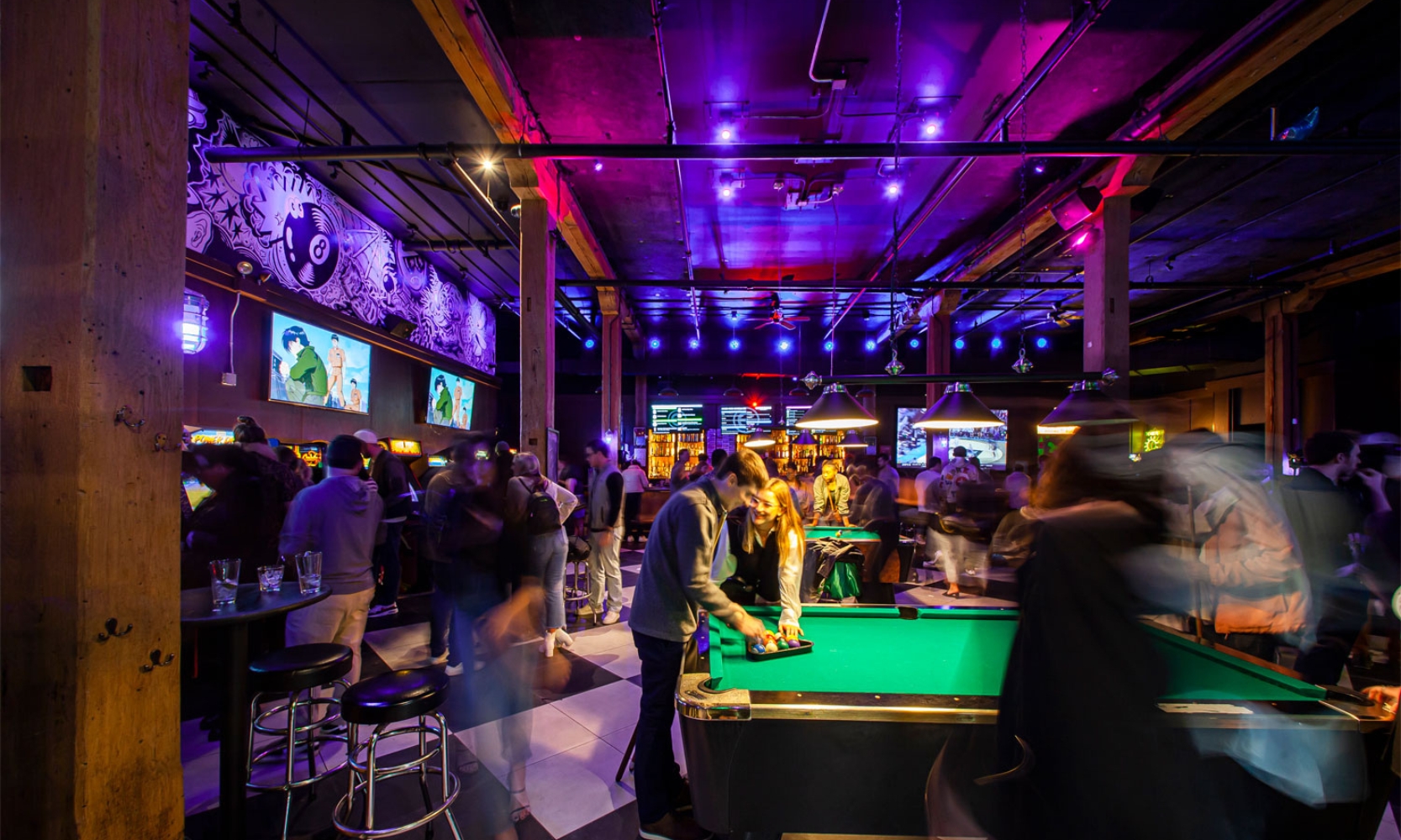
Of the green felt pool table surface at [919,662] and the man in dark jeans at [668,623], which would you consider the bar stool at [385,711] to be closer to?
the man in dark jeans at [668,623]

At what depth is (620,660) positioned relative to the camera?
15.7 ft

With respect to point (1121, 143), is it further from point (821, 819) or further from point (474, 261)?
point (474, 261)

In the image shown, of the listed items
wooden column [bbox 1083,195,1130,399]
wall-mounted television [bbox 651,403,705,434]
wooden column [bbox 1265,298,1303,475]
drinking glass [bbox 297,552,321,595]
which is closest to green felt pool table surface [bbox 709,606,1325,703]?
drinking glass [bbox 297,552,321,595]

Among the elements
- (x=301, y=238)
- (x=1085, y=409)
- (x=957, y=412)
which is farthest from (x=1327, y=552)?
(x=301, y=238)

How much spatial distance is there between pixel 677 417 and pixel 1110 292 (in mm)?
10291

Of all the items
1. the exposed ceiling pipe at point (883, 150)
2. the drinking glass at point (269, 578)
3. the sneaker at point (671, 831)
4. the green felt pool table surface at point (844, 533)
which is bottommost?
the sneaker at point (671, 831)

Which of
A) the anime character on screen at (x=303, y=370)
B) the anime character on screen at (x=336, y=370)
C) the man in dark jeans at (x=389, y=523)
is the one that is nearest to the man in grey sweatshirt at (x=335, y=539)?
the man in dark jeans at (x=389, y=523)

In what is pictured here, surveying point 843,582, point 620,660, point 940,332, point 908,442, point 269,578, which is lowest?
point 620,660

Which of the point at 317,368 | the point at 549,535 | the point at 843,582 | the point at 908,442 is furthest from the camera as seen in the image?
the point at 908,442

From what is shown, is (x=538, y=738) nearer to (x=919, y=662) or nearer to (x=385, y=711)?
(x=385, y=711)

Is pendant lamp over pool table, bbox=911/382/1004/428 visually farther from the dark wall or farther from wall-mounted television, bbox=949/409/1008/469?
wall-mounted television, bbox=949/409/1008/469

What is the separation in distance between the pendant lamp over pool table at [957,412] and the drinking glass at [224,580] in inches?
200

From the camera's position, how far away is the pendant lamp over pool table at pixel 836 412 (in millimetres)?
5070

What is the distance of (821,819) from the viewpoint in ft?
6.68
